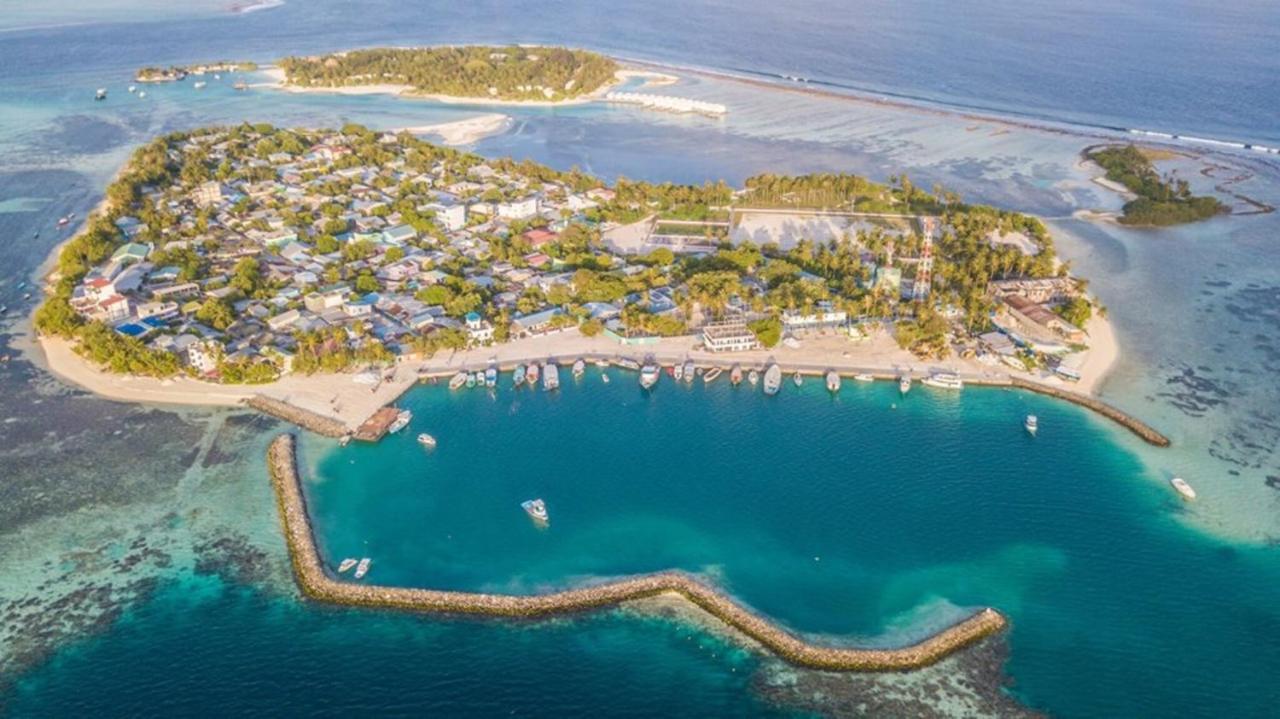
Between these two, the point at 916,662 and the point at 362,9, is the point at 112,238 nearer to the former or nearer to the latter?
the point at 916,662

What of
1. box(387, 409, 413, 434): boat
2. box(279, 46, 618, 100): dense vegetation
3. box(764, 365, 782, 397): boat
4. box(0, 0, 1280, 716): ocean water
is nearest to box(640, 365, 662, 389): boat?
box(0, 0, 1280, 716): ocean water

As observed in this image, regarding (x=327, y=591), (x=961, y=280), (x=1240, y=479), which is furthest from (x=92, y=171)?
(x=1240, y=479)

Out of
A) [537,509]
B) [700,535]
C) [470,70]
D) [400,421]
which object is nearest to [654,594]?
[700,535]

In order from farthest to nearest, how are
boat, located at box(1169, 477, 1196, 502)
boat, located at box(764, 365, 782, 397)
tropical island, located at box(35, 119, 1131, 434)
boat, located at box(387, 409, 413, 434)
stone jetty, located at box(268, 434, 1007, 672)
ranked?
tropical island, located at box(35, 119, 1131, 434), boat, located at box(764, 365, 782, 397), boat, located at box(387, 409, 413, 434), boat, located at box(1169, 477, 1196, 502), stone jetty, located at box(268, 434, 1007, 672)

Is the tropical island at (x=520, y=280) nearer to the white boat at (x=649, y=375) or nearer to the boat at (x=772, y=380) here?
the boat at (x=772, y=380)

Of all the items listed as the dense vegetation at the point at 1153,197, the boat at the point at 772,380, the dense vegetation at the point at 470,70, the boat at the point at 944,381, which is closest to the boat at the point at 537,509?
the boat at the point at 772,380

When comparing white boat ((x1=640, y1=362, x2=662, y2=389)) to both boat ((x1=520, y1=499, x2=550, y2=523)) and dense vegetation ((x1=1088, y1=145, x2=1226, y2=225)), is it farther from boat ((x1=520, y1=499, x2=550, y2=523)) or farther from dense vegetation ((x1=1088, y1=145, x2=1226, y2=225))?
dense vegetation ((x1=1088, y1=145, x2=1226, y2=225))
